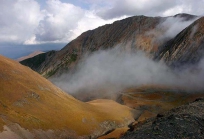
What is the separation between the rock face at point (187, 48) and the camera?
12331cm

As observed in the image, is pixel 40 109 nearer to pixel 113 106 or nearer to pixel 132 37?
pixel 113 106

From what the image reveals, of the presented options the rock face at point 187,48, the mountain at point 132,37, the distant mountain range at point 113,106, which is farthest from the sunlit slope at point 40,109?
the mountain at point 132,37

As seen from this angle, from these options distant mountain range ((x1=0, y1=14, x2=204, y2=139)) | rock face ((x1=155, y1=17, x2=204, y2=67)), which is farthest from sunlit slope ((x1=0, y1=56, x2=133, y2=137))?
rock face ((x1=155, y1=17, x2=204, y2=67))

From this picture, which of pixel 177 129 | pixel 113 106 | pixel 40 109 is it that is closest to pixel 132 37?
pixel 113 106

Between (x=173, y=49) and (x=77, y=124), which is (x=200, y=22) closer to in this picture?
(x=173, y=49)

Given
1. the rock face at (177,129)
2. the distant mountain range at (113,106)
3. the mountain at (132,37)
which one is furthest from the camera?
the mountain at (132,37)

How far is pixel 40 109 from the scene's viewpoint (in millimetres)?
49188

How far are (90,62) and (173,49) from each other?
218ft

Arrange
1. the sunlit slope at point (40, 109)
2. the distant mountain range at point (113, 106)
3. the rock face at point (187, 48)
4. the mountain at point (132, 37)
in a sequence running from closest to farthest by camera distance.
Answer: the distant mountain range at point (113, 106) < the sunlit slope at point (40, 109) < the rock face at point (187, 48) < the mountain at point (132, 37)

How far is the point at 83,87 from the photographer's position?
450 ft

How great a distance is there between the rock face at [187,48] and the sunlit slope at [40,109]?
76.7 m

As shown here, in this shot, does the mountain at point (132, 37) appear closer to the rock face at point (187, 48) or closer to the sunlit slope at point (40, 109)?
the rock face at point (187, 48)

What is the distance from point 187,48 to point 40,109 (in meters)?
101

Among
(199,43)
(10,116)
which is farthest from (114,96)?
(10,116)
